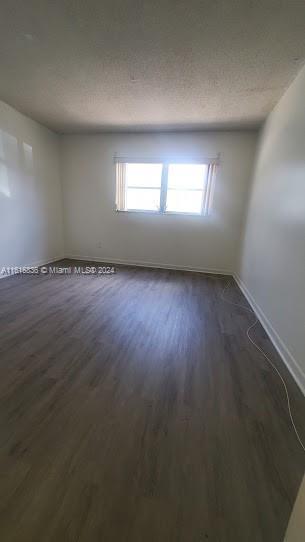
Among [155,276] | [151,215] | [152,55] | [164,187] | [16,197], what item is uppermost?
[152,55]

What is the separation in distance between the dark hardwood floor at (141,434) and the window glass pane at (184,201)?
2.57 m

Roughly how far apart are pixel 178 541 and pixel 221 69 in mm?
3308

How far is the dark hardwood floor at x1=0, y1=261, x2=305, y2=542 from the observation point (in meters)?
0.82

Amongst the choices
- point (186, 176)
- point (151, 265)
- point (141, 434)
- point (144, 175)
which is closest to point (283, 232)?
point (141, 434)

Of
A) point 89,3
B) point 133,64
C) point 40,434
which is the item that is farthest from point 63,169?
point 40,434

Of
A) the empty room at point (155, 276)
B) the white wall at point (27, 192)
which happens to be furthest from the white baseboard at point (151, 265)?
the white wall at point (27, 192)

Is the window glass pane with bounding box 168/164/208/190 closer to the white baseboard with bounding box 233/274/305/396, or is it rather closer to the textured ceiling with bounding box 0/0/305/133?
the textured ceiling with bounding box 0/0/305/133

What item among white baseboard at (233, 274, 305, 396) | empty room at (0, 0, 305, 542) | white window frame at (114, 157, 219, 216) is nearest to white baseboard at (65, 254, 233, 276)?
empty room at (0, 0, 305, 542)

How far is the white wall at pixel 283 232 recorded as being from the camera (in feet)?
5.62

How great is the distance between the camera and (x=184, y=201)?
4113mm

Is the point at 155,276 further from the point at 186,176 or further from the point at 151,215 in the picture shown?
the point at 186,176

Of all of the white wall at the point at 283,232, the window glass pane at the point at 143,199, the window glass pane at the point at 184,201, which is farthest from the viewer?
the window glass pane at the point at 143,199

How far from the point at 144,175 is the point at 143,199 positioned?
448 mm

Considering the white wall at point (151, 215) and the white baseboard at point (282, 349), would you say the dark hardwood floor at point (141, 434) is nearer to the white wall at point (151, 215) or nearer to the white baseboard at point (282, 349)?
the white baseboard at point (282, 349)
